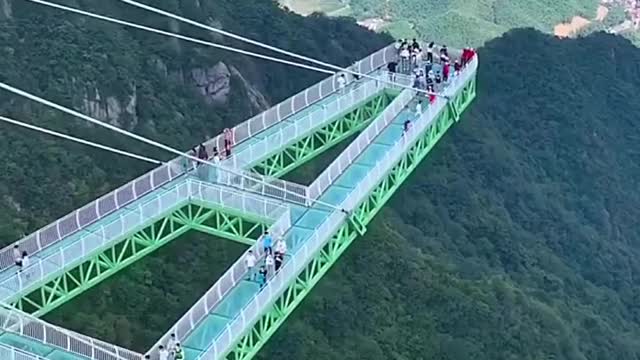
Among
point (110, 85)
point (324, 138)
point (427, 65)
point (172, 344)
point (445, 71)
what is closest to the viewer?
point (172, 344)

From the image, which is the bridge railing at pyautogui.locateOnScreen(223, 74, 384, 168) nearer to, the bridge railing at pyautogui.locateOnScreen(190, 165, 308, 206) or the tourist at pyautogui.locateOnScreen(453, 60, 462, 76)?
the bridge railing at pyautogui.locateOnScreen(190, 165, 308, 206)

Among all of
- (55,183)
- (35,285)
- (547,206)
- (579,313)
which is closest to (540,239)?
(547,206)

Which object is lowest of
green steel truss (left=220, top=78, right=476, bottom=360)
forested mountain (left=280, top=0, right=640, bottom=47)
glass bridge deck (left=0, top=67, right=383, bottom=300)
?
forested mountain (left=280, top=0, right=640, bottom=47)

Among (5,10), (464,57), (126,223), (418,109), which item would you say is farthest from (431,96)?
(5,10)

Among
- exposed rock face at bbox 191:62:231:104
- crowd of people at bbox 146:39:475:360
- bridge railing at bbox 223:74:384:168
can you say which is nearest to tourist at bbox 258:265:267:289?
crowd of people at bbox 146:39:475:360

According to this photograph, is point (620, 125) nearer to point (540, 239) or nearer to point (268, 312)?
point (540, 239)

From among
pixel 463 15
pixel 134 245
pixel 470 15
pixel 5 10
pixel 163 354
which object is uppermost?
pixel 163 354

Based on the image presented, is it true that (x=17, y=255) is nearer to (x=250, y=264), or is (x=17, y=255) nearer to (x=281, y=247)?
(x=250, y=264)
